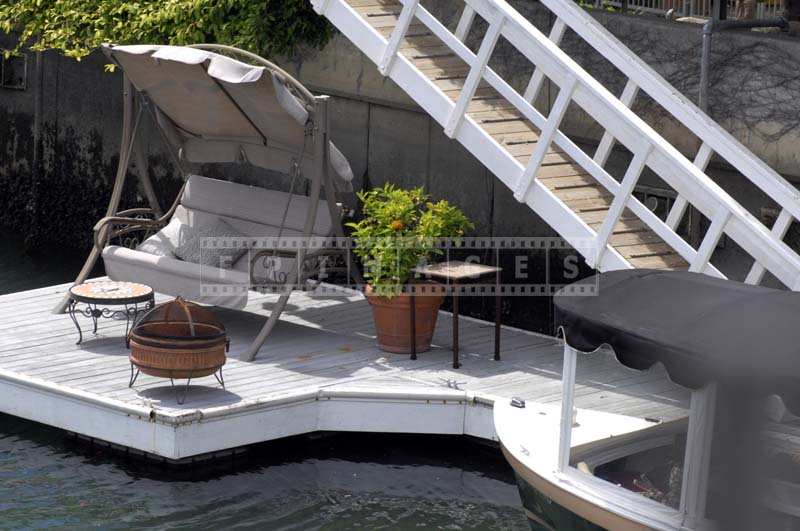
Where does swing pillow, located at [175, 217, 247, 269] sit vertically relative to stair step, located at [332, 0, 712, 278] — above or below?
below

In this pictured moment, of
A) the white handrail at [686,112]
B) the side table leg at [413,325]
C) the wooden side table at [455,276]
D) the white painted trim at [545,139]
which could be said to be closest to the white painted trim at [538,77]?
the white handrail at [686,112]

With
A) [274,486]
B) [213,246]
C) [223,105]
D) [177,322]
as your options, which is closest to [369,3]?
[223,105]

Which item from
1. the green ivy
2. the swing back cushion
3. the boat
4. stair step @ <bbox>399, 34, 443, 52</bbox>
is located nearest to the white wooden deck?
the boat

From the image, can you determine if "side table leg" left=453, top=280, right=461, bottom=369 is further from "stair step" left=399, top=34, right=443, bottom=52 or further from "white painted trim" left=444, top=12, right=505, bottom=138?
"stair step" left=399, top=34, right=443, bottom=52

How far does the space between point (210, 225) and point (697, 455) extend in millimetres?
5549

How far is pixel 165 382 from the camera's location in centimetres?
829

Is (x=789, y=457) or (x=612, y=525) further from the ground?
(x=789, y=457)

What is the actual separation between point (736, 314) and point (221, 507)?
3.45 m

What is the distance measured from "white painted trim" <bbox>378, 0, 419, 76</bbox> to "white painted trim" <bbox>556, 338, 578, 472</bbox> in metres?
3.71

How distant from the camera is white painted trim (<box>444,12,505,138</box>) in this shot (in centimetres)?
846

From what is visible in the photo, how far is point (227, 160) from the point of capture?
33.8 ft

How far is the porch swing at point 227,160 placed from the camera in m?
8.91

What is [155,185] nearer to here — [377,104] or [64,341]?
[377,104]

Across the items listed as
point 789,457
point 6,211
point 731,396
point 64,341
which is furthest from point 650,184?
point 6,211
